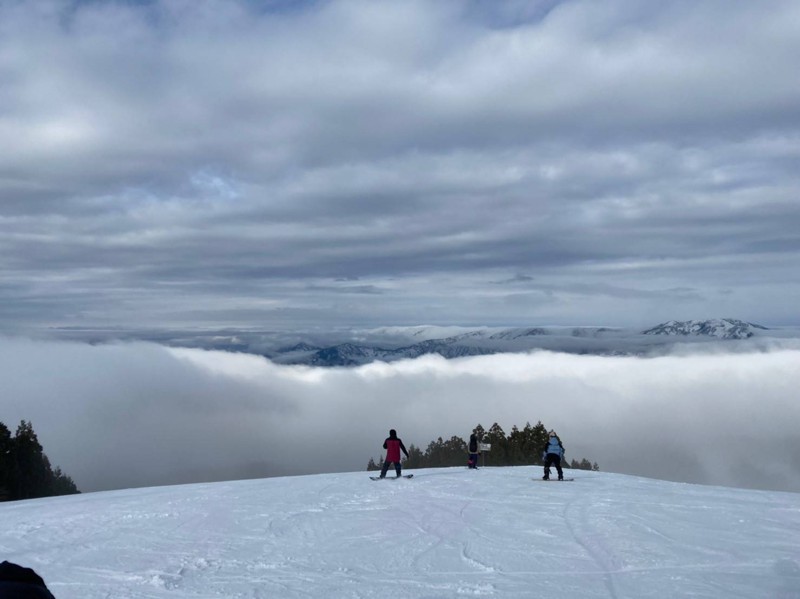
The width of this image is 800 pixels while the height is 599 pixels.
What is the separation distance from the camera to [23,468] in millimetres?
50844

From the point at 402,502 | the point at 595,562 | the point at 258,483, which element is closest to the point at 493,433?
the point at 258,483

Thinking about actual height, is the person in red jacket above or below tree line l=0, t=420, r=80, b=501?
above

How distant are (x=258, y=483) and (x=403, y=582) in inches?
564

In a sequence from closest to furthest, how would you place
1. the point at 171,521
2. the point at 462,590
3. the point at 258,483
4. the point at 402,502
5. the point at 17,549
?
1. the point at 462,590
2. the point at 17,549
3. the point at 171,521
4. the point at 402,502
5. the point at 258,483

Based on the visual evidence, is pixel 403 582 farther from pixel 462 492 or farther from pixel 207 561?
pixel 462 492

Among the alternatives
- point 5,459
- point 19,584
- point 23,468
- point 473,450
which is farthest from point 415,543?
point 23,468

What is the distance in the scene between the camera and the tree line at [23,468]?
48.6 m

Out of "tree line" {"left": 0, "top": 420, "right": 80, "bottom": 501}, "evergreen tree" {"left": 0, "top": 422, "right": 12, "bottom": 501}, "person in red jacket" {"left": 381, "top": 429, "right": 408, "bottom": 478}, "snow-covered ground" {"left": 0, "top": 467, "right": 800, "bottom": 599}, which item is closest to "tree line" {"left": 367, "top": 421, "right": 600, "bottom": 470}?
"tree line" {"left": 0, "top": 420, "right": 80, "bottom": 501}

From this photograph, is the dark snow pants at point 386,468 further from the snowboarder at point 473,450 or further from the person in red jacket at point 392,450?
the snowboarder at point 473,450

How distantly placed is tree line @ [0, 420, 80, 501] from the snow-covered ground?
113 feet

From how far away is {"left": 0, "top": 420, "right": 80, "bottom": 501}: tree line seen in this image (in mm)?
48625

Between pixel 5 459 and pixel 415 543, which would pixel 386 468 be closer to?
pixel 415 543

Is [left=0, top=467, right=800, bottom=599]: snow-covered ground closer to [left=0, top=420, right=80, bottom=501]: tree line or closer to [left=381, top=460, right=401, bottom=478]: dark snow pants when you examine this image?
[left=381, top=460, right=401, bottom=478]: dark snow pants

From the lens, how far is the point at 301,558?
1105 centimetres
